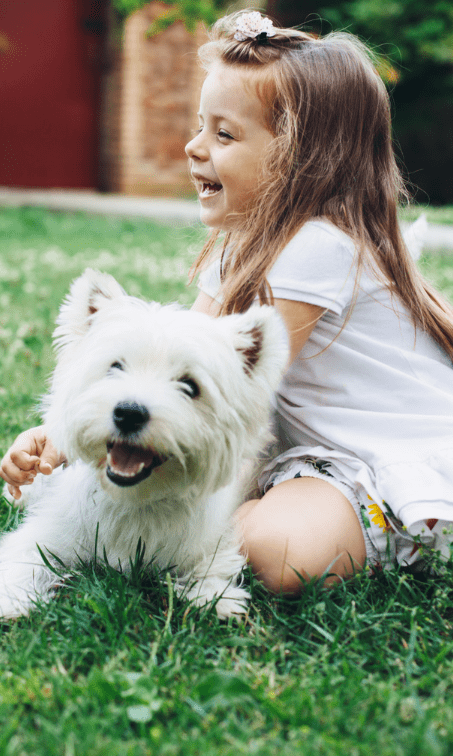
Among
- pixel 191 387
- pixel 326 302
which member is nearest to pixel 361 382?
pixel 326 302

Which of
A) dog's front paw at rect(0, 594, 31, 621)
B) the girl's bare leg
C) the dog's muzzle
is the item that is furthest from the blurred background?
dog's front paw at rect(0, 594, 31, 621)

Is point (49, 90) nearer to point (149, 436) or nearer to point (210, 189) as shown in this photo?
point (210, 189)

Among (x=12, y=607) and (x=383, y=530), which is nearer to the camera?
(x=12, y=607)

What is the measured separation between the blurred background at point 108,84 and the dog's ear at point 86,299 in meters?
14.0

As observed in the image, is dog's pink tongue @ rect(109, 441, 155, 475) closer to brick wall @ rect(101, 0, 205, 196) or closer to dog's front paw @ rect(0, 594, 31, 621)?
dog's front paw @ rect(0, 594, 31, 621)

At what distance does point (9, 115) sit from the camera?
1600cm

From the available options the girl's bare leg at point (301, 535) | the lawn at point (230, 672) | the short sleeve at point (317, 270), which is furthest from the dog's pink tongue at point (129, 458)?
the short sleeve at point (317, 270)

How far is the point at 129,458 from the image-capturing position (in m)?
1.98

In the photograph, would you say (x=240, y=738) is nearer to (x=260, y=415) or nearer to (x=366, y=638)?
(x=366, y=638)

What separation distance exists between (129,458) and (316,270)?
35.0 inches

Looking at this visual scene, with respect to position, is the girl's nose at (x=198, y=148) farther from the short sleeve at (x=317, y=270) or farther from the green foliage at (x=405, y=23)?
the green foliage at (x=405, y=23)

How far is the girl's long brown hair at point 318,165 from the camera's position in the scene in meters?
2.49

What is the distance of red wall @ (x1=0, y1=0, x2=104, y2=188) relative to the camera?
15703 millimetres

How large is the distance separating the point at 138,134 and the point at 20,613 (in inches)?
626
